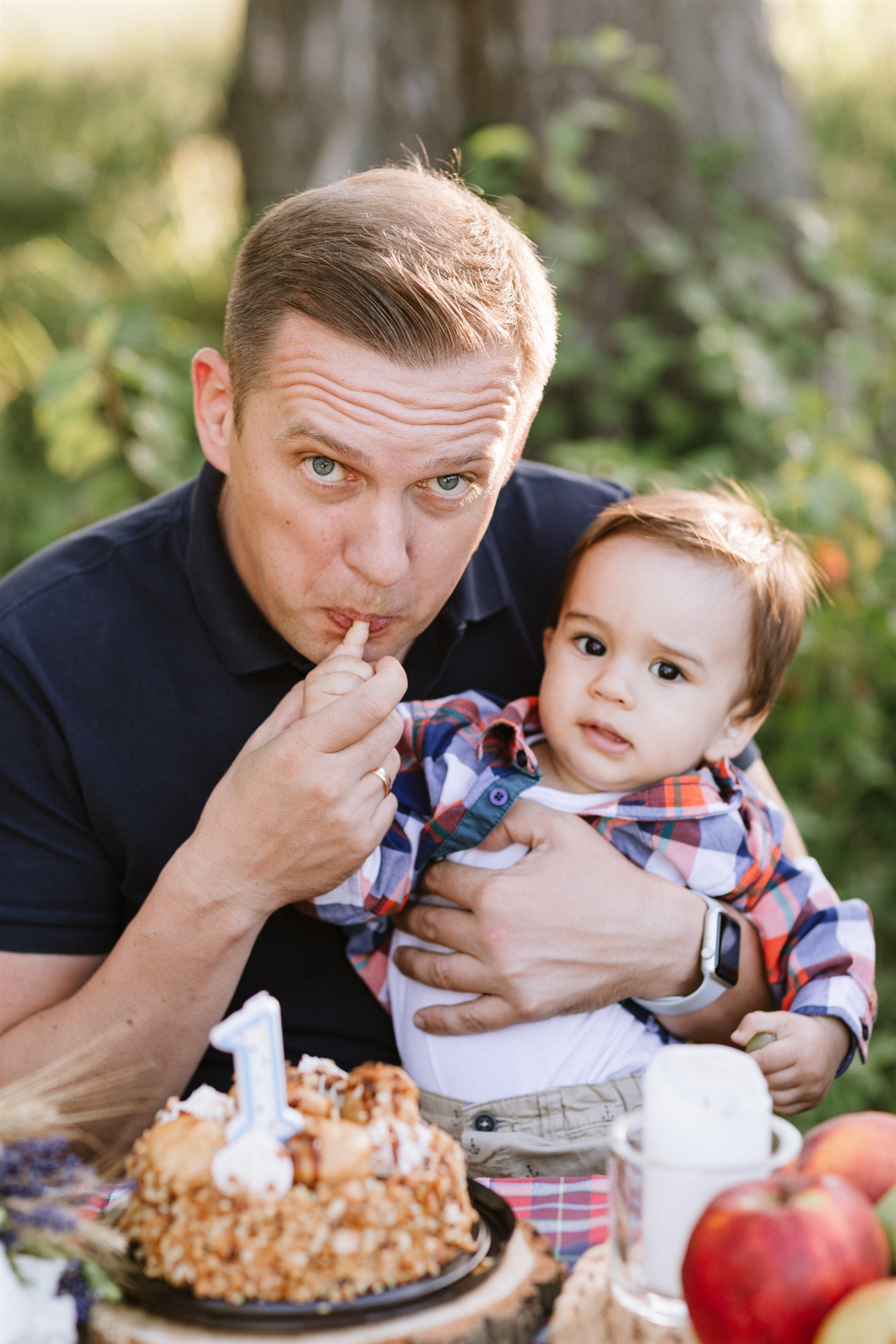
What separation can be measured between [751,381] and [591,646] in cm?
226

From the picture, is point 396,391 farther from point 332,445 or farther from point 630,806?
point 630,806

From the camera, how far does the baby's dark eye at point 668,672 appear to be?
191 cm

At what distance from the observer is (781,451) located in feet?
13.5

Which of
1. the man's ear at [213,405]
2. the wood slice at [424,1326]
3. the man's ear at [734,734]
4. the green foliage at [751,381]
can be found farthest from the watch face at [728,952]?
the green foliage at [751,381]

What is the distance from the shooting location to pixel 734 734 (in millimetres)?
2025

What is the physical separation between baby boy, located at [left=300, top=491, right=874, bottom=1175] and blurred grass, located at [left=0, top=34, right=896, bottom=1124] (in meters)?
1.41

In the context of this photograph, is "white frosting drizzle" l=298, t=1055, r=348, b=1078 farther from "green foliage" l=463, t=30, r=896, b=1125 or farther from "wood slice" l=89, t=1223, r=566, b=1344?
"green foliage" l=463, t=30, r=896, b=1125

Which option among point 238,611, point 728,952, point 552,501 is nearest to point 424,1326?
point 728,952

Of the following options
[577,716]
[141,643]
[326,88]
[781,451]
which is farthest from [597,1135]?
[326,88]

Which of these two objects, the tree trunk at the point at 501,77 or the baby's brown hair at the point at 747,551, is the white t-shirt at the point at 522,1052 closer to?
the baby's brown hair at the point at 747,551

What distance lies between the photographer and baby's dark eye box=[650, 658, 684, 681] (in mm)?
1905

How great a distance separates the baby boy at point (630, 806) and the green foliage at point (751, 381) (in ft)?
4.92

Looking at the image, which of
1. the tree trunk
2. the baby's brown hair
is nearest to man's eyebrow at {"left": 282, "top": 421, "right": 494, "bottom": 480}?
the baby's brown hair

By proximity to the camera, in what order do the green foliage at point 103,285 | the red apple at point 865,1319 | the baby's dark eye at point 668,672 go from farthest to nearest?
the green foliage at point 103,285, the baby's dark eye at point 668,672, the red apple at point 865,1319
